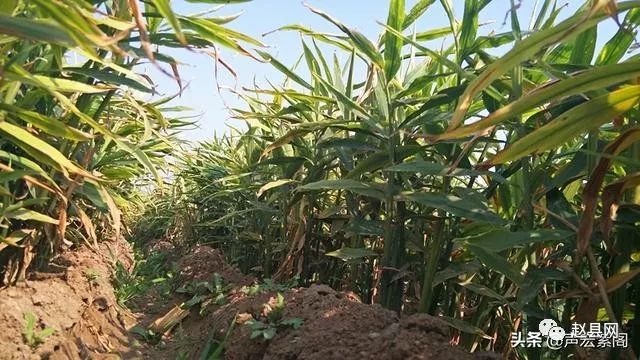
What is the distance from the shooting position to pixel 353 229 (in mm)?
1566

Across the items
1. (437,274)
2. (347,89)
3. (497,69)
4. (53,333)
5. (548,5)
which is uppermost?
(548,5)

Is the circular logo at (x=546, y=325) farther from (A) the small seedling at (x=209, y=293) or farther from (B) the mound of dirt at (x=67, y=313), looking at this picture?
A: (A) the small seedling at (x=209, y=293)

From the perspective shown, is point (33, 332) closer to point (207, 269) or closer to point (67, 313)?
point (67, 313)

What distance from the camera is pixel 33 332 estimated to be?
152cm

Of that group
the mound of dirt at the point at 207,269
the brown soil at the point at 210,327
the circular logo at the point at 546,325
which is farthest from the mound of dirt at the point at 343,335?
the mound of dirt at the point at 207,269

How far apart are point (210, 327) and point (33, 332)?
67cm

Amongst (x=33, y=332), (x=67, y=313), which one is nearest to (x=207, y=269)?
(x=67, y=313)

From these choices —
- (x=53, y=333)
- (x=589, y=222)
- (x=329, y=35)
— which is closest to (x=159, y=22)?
(x=329, y=35)

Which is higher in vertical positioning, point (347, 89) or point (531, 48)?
point (347, 89)

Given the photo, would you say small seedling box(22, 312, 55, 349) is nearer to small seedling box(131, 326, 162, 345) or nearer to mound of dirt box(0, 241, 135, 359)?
mound of dirt box(0, 241, 135, 359)

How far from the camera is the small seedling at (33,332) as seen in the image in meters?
1.50

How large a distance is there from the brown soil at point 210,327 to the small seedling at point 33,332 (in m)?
0.02

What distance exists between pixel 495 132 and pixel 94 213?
2338 mm

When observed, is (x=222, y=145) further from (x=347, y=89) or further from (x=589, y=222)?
(x=589, y=222)
